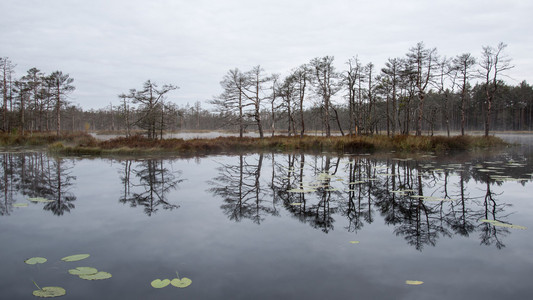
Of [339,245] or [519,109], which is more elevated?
[519,109]

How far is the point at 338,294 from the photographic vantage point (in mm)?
3623

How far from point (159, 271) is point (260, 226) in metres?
2.44

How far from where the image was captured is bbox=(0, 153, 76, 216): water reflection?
812cm

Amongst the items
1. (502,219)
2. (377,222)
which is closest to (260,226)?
(377,222)

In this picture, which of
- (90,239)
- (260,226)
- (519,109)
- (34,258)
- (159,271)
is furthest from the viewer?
(519,109)

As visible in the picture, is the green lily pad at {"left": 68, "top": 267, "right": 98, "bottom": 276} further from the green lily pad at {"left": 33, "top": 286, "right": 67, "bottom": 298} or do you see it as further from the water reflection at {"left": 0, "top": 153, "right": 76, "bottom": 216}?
the water reflection at {"left": 0, "top": 153, "right": 76, "bottom": 216}

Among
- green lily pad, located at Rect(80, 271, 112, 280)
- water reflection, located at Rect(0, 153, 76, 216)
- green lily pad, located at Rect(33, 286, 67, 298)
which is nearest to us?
green lily pad, located at Rect(33, 286, 67, 298)

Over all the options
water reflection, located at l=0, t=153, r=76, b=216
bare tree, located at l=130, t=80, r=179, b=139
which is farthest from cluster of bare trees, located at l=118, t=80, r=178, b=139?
water reflection, located at l=0, t=153, r=76, b=216

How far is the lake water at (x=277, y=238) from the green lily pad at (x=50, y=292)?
0.34 feet

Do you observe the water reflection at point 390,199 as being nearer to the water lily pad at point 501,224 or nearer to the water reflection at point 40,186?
the water lily pad at point 501,224

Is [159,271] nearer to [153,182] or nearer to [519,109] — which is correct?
[153,182]

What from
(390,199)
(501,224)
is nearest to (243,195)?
(390,199)

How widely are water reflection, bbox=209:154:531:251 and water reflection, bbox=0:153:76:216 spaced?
424cm

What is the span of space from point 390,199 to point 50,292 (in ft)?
24.8
